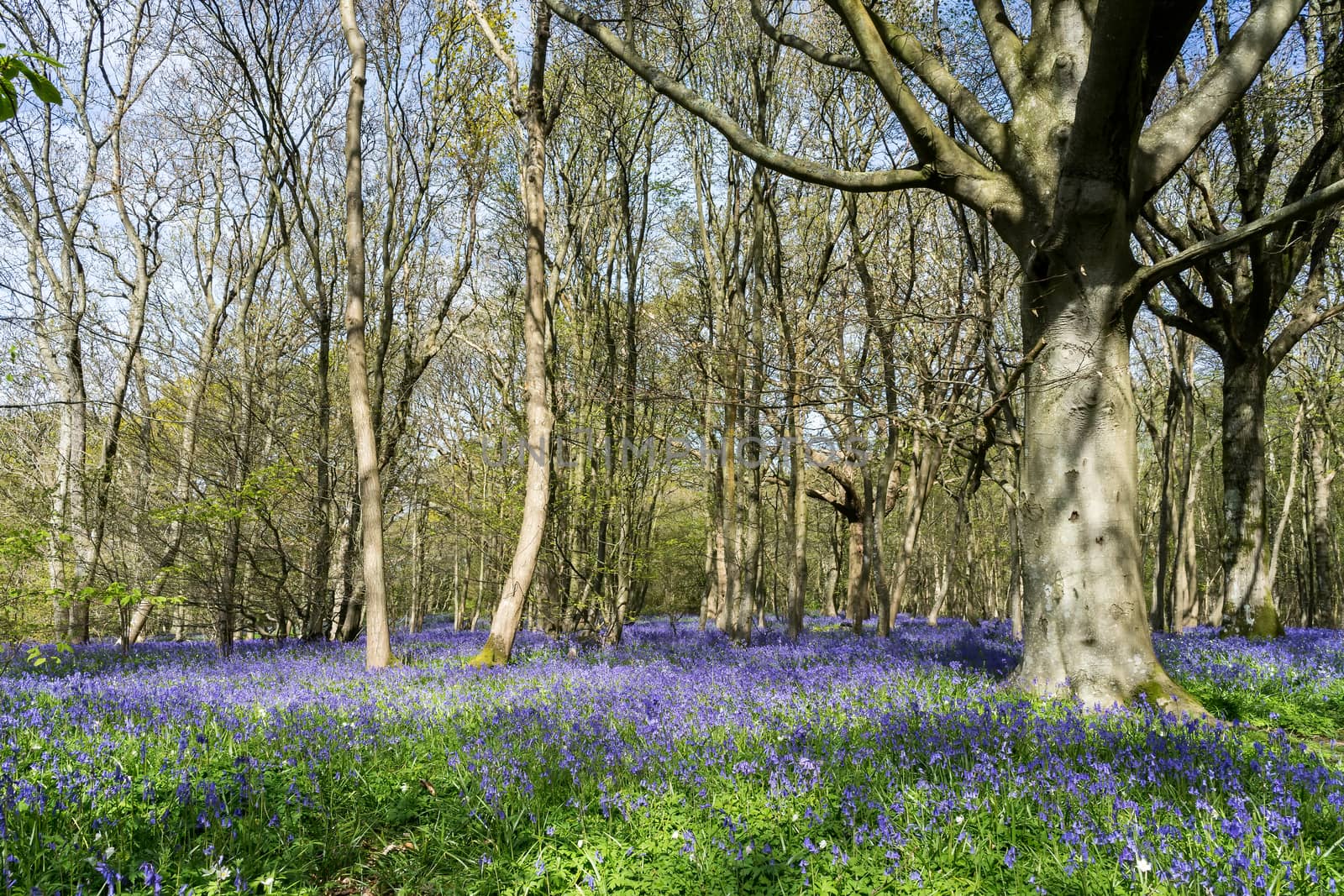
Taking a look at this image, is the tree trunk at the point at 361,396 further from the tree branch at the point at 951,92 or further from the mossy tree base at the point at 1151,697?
the mossy tree base at the point at 1151,697

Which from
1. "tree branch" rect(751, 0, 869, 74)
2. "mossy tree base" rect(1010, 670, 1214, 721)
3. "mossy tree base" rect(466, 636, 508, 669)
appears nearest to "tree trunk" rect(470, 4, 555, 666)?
"mossy tree base" rect(466, 636, 508, 669)

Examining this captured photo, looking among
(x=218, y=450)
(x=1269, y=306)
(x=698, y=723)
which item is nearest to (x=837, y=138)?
(x=1269, y=306)

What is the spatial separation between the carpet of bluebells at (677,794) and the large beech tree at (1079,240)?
0.82 m

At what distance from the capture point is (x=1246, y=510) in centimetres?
1059

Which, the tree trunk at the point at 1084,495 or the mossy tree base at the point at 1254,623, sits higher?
the tree trunk at the point at 1084,495

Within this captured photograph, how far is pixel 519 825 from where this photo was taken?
346 cm

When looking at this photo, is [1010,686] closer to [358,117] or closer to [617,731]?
[617,731]

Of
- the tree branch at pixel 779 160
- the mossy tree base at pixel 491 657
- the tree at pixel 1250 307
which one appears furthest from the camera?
the tree at pixel 1250 307

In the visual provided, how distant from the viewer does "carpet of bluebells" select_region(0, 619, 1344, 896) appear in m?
2.78

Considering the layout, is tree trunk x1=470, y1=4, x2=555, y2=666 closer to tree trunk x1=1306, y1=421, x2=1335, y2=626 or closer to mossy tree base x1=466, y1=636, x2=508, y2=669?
mossy tree base x1=466, y1=636, x2=508, y2=669

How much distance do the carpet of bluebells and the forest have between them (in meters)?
0.03

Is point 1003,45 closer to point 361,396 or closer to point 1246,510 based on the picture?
point 1246,510

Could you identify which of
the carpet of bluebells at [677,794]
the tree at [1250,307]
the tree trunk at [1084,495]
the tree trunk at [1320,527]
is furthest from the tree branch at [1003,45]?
the tree trunk at [1320,527]

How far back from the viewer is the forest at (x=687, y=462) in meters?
3.26
